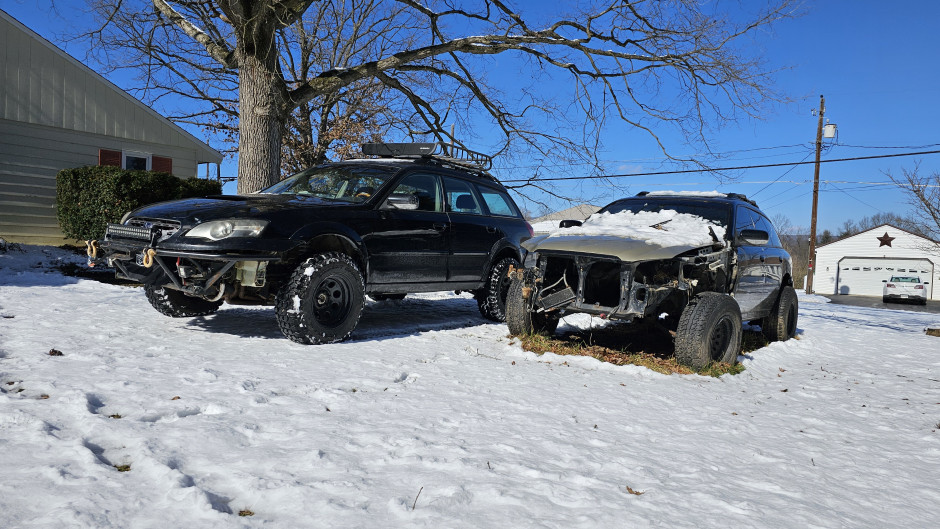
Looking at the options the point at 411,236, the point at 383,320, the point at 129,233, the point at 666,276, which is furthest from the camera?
the point at 383,320

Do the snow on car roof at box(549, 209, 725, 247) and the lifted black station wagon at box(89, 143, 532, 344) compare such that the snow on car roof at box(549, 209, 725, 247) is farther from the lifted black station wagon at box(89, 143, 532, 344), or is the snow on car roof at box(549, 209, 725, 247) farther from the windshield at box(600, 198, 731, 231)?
the lifted black station wagon at box(89, 143, 532, 344)

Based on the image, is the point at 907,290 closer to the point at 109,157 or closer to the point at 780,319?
the point at 780,319

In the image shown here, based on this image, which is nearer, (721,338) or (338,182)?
(721,338)

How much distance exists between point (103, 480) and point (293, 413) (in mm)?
1142

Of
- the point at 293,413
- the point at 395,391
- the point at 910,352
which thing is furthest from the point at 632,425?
the point at 910,352

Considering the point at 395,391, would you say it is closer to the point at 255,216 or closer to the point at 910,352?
the point at 255,216

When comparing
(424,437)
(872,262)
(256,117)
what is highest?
(256,117)

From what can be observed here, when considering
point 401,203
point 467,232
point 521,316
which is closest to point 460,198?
point 467,232

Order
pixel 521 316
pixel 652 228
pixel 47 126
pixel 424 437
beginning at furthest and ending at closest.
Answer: pixel 47 126 < pixel 521 316 < pixel 652 228 < pixel 424 437

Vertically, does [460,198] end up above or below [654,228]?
above

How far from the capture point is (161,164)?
1714 centimetres

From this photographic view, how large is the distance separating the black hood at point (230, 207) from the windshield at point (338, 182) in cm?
27

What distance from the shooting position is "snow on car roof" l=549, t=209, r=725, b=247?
5578mm

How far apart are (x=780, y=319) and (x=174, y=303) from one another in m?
6.92
